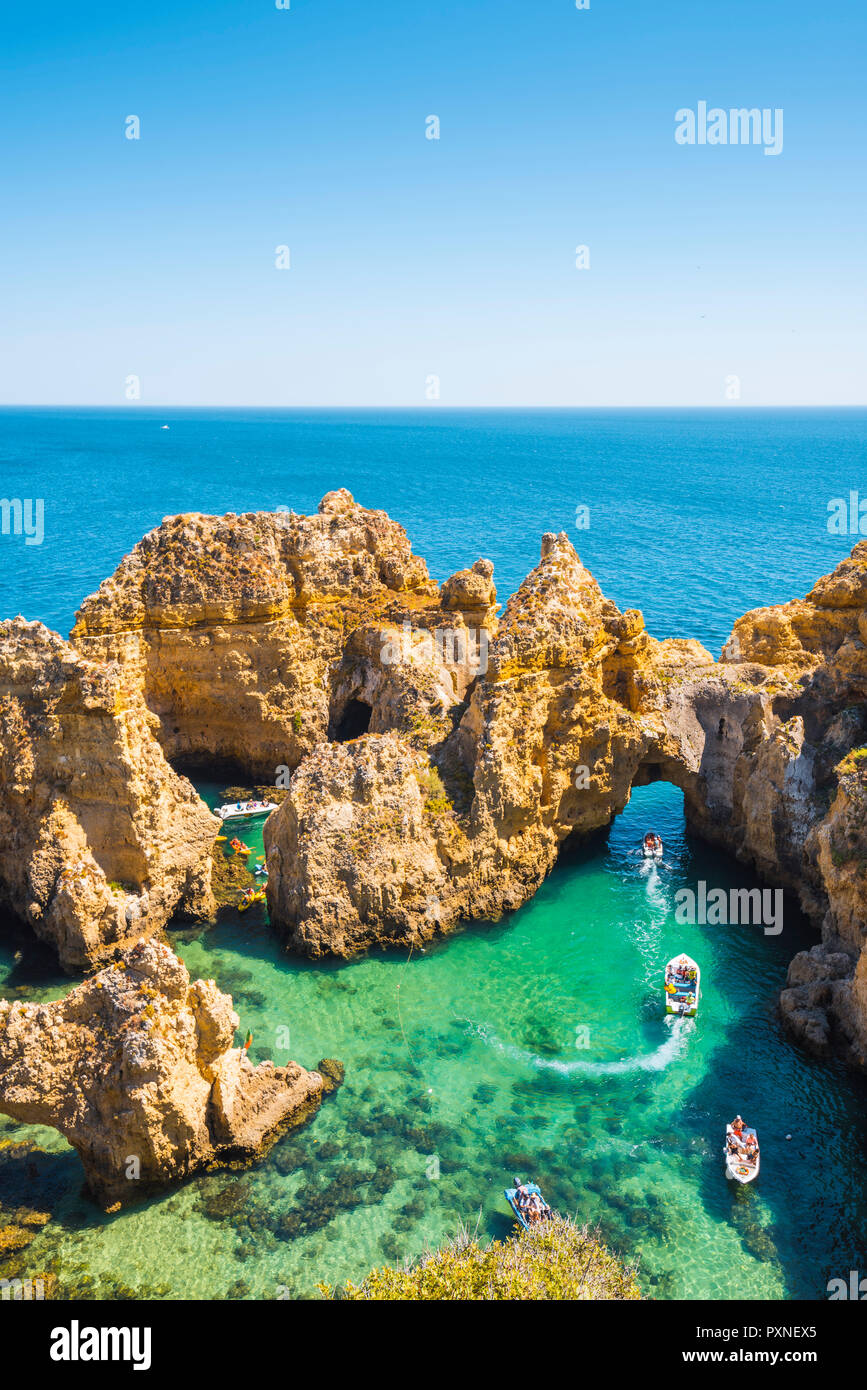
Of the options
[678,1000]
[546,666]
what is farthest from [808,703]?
[678,1000]

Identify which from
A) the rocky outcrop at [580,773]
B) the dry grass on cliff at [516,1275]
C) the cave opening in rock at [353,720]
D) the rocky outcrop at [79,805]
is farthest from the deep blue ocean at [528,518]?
the dry grass on cliff at [516,1275]

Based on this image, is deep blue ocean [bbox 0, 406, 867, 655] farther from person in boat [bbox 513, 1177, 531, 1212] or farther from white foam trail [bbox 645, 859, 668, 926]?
person in boat [bbox 513, 1177, 531, 1212]

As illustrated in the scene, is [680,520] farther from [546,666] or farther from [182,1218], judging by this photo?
[182,1218]

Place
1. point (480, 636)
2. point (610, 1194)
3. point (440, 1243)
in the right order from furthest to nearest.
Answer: point (480, 636) < point (610, 1194) < point (440, 1243)

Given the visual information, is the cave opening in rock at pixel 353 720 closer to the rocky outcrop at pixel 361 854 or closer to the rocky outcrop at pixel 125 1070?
the rocky outcrop at pixel 361 854

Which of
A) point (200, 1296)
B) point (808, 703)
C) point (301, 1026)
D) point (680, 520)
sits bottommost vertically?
point (200, 1296)

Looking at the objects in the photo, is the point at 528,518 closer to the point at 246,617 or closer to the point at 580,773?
the point at 246,617

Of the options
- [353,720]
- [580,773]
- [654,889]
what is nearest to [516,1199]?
[654,889]
